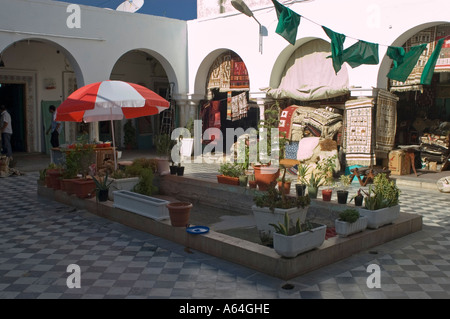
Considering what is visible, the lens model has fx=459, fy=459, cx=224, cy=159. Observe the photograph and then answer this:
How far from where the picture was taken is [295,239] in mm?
4348

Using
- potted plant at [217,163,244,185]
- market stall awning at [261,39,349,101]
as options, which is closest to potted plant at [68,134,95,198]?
potted plant at [217,163,244,185]

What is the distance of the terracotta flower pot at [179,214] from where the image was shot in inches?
215

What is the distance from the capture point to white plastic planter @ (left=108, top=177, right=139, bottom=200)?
7465 millimetres

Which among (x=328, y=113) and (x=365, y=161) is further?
(x=328, y=113)

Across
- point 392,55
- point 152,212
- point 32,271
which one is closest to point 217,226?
point 152,212

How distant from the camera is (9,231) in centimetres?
624

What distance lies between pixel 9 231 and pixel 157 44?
879cm

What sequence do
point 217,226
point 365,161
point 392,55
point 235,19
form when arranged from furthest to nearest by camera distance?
point 235,19
point 365,161
point 392,55
point 217,226

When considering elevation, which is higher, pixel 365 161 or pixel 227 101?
pixel 227 101

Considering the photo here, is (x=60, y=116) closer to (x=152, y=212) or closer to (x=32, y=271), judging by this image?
(x=152, y=212)

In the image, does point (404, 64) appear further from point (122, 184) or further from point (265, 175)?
point (122, 184)

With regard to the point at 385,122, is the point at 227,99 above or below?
above

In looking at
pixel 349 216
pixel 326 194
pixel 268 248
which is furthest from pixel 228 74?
pixel 268 248

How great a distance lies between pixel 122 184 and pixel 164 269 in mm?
3070
